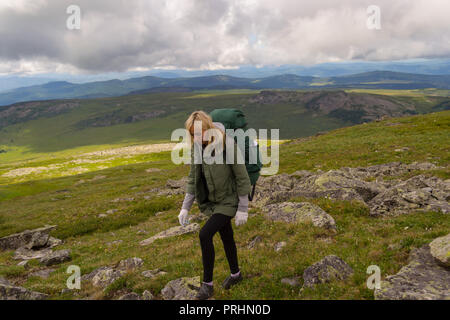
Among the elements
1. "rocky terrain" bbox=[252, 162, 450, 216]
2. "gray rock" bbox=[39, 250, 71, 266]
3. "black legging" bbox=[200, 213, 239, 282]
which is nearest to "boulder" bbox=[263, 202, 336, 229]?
"rocky terrain" bbox=[252, 162, 450, 216]

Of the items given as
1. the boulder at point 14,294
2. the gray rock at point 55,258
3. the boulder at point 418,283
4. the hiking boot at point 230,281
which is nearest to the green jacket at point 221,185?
the hiking boot at point 230,281

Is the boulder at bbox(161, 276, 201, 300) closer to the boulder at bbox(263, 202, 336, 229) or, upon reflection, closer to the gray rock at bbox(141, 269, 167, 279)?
the gray rock at bbox(141, 269, 167, 279)

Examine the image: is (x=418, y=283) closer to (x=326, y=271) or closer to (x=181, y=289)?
(x=326, y=271)

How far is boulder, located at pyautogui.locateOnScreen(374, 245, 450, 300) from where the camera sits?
656 cm

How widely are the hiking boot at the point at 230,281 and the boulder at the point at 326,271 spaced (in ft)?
6.72

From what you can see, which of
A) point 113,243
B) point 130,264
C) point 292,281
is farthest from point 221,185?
point 113,243

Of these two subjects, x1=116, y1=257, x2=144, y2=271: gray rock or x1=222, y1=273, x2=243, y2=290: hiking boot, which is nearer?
x1=222, y1=273, x2=243, y2=290: hiking boot

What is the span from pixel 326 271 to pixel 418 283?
2361 millimetres

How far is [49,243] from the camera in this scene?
885 inches

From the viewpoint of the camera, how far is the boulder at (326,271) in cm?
836

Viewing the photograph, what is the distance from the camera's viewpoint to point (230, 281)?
28.9 feet

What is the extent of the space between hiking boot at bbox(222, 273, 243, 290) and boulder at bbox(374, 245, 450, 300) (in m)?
3.88

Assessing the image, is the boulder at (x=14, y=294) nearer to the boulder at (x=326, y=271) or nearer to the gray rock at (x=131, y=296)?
the gray rock at (x=131, y=296)
